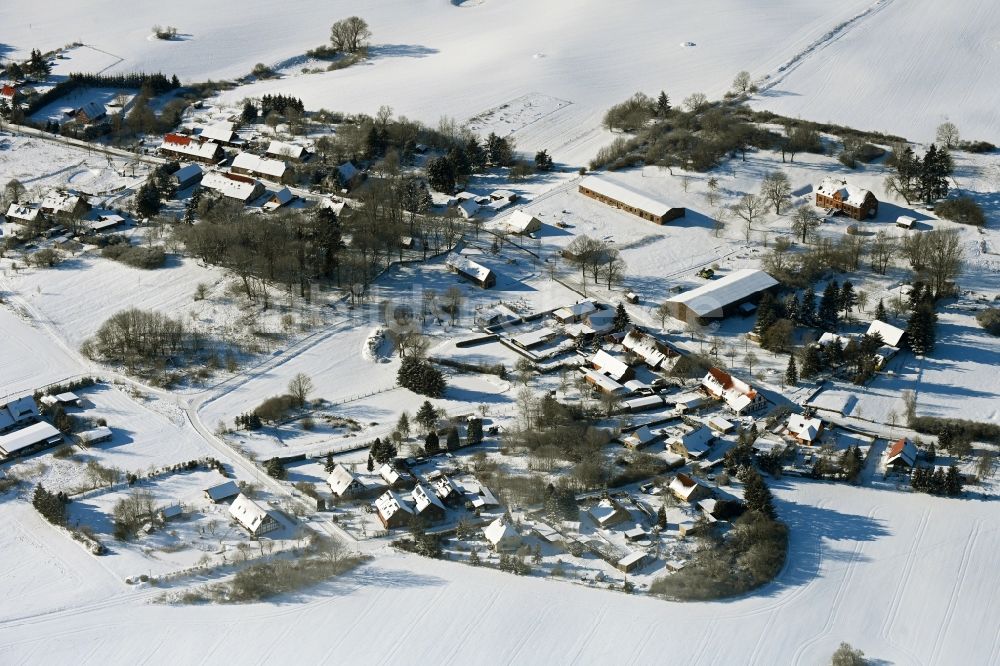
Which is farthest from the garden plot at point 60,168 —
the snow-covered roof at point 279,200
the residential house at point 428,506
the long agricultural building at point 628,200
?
the residential house at point 428,506

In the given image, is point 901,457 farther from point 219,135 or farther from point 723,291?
point 219,135

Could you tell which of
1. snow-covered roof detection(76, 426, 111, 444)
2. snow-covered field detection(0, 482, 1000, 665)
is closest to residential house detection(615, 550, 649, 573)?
snow-covered field detection(0, 482, 1000, 665)

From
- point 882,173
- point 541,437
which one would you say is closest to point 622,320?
point 541,437

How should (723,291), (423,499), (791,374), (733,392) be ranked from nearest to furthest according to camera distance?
1. (423,499)
2. (733,392)
3. (791,374)
4. (723,291)

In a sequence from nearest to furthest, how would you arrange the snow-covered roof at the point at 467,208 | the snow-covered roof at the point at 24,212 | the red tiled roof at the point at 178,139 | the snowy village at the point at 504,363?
the snowy village at the point at 504,363
the snow-covered roof at the point at 467,208
the snow-covered roof at the point at 24,212
the red tiled roof at the point at 178,139

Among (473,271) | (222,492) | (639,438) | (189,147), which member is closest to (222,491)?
(222,492)

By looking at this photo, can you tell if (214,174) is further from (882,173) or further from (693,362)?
(882,173)

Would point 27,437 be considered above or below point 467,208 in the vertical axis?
below

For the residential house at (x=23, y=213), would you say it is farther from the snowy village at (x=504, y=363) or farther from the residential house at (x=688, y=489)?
the residential house at (x=688, y=489)
